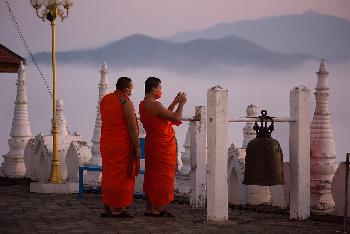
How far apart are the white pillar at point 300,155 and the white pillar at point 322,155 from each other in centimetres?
55

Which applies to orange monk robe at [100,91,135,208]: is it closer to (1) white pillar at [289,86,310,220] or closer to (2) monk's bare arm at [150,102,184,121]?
(2) monk's bare arm at [150,102,184,121]

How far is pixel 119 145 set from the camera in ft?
26.8

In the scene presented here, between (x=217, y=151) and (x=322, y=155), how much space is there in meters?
1.65

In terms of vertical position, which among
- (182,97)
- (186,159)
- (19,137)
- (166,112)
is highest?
(182,97)

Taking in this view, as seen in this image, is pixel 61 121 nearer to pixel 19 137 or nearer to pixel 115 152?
pixel 19 137

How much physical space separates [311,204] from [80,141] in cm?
547

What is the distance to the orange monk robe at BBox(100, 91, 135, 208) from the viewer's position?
26.8 ft

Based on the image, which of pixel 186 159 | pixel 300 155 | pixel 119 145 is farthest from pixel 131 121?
pixel 186 159

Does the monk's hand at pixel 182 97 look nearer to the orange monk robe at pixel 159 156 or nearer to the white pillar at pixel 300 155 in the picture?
the orange monk robe at pixel 159 156

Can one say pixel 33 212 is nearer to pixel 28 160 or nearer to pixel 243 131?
pixel 243 131

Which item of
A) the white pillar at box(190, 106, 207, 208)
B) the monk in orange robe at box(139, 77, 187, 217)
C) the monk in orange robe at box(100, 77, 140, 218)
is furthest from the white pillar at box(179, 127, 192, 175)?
the monk in orange robe at box(100, 77, 140, 218)

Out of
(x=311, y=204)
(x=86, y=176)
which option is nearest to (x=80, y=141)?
(x=86, y=176)

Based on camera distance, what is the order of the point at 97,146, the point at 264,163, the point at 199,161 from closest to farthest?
the point at 264,163, the point at 199,161, the point at 97,146

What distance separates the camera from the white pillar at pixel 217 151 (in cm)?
769
